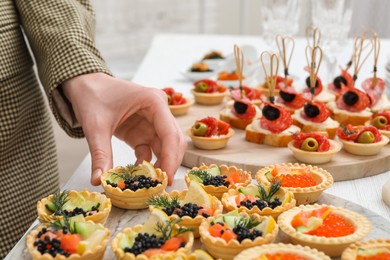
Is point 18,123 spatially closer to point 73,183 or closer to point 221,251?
point 73,183

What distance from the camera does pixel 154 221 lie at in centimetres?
126

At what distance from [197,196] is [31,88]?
0.85 metres

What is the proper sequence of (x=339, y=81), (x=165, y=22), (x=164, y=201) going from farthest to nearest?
1. (x=165, y=22)
2. (x=339, y=81)
3. (x=164, y=201)

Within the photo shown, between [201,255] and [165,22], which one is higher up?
[201,255]

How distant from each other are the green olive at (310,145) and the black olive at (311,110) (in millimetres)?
240

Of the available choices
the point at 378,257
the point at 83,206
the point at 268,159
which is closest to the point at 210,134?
the point at 268,159

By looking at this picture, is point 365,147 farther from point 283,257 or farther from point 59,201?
point 59,201

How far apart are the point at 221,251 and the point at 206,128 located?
0.75m

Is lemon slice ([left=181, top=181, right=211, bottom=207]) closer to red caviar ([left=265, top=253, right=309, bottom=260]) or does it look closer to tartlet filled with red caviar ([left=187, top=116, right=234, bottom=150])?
red caviar ([left=265, top=253, right=309, bottom=260])

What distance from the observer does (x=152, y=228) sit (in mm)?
1254

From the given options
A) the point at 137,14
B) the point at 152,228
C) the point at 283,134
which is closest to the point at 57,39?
the point at 283,134

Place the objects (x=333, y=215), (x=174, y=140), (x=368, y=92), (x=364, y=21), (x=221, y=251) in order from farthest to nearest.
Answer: (x=364, y=21), (x=368, y=92), (x=174, y=140), (x=333, y=215), (x=221, y=251)

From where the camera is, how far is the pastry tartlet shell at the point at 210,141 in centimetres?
189

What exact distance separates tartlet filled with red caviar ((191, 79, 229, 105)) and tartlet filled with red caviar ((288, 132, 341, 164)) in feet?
1.91
